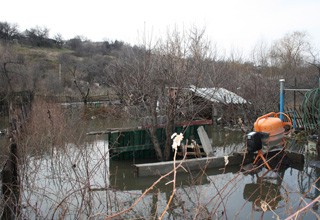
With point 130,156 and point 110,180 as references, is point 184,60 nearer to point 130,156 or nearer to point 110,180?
point 130,156

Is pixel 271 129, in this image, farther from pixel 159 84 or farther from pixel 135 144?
pixel 135 144

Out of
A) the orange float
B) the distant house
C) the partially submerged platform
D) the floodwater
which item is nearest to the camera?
the floodwater

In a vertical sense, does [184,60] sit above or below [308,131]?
above

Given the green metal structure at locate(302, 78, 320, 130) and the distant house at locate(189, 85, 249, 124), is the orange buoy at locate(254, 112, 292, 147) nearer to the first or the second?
the green metal structure at locate(302, 78, 320, 130)

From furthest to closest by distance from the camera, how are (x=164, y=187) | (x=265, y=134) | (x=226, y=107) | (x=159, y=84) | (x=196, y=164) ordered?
(x=226, y=107) → (x=159, y=84) → (x=196, y=164) → (x=164, y=187) → (x=265, y=134)

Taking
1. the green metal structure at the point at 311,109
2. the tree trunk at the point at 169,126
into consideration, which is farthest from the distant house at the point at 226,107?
the tree trunk at the point at 169,126

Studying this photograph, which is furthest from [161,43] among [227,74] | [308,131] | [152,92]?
[227,74]

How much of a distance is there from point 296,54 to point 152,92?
107 feet

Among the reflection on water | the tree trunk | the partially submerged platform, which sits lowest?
the reflection on water

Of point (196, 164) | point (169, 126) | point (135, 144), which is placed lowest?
point (196, 164)

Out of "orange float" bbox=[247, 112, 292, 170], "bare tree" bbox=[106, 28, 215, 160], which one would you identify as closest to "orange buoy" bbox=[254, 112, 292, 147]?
"orange float" bbox=[247, 112, 292, 170]

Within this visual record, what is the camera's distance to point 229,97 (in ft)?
55.5

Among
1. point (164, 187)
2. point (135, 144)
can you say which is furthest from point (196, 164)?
point (135, 144)

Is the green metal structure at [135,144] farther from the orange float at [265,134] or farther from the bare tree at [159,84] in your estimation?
the orange float at [265,134]
